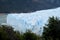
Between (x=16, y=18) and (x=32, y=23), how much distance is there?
1263 mm

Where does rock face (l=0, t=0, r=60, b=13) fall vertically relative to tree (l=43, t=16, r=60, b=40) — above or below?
above

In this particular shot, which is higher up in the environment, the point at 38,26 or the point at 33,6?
the point at 33,6

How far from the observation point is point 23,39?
7.74 feet

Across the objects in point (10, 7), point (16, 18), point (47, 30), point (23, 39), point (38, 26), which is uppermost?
point (10, 7)

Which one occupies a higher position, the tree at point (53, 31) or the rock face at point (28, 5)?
the rock face at point (28, 5)

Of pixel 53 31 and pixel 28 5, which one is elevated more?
pixel 28 5

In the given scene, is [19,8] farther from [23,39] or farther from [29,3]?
[23,39]

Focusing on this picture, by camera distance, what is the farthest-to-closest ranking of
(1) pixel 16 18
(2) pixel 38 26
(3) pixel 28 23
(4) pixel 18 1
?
1. (4) pixel 18 1
2. (1) pixel 16 18
3. (3) pixel 28 23
4. (2) pixel 38 26

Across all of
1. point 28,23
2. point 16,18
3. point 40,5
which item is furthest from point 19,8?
point 28,23

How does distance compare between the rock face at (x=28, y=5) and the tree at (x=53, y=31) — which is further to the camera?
the rock face at (x=28, y=5)

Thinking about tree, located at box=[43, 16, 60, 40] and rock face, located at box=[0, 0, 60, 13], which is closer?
tree, located at box=[43, 16, 60, 40]

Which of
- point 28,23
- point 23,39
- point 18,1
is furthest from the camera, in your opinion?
point 18,1

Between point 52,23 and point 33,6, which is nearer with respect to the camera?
point 52,23

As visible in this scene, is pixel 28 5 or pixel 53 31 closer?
pixel 53 31
